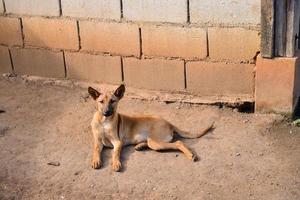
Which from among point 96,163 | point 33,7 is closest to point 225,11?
point 96,163

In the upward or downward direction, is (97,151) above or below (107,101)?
below

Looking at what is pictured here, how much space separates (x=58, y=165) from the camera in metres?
5.05

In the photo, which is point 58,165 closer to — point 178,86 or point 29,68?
point 178,86

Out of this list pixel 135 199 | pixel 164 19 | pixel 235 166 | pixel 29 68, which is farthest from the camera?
pixel 29 68

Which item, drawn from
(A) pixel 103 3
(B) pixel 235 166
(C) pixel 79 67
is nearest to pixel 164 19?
(A) pixel 103 3

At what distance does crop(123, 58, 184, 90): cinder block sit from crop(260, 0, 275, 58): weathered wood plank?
2.99 ft

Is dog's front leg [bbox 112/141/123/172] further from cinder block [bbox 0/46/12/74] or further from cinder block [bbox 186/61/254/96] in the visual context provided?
cinder block [bbox 0/46/12/74]

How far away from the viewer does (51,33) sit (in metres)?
6.48

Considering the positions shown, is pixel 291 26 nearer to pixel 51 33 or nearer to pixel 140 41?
pixel 140 41

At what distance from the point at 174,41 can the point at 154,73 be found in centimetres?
45

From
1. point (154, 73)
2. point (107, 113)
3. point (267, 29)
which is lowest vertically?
point (107, 113)

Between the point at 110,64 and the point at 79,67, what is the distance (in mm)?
424

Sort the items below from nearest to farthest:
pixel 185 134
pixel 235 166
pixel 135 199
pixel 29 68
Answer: pixel 135 199 < pixel 235 166 < pixel 185 134 < pixel 29 68

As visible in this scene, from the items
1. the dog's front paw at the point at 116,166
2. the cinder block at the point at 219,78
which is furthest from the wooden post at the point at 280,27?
the dog's front paw at the point at 116,166
